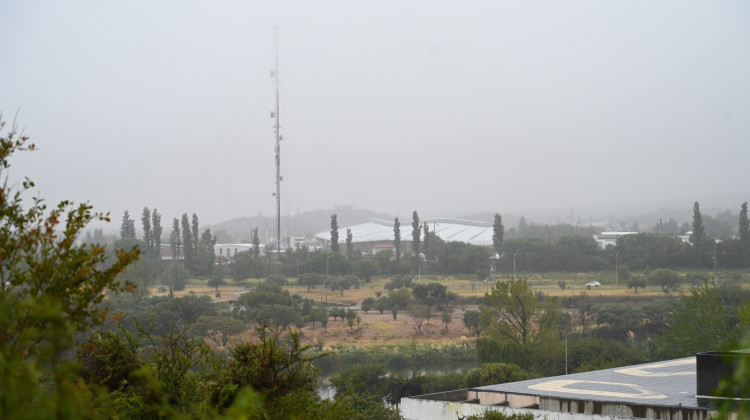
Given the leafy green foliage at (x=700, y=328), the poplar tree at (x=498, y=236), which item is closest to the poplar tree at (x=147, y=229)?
the poplar tree at (x=498, y=236)

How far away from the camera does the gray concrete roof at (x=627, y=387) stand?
1148 cm

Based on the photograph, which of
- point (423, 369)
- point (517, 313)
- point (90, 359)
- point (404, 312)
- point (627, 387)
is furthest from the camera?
point (404, 312)

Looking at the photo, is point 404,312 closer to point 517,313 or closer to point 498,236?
point 517,313

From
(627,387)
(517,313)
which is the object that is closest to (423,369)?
(517,313)

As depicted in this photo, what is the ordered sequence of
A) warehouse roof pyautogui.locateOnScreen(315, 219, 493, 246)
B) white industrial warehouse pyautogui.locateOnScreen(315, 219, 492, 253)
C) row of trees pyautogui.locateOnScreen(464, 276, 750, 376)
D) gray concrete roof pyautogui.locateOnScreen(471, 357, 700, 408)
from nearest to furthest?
gray concrete roof pyautogui.locateOnScreen(471, 357, 700, 408) < row of trees pyautogui.locateOnScreen(464, 276, 750, 376) < white industrial warehouse pyautogui.locateOnScreen(315, 219, 492, 253) < warehouse roof pyautogui.locateOnScreen(315, 219, 493, 246)

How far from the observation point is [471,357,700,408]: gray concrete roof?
11477mm

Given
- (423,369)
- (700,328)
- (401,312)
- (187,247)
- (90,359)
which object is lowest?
(423,369)

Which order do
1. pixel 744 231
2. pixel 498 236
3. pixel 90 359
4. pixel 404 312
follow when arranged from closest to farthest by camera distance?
1. pixel 90 359
2. pixel 404 312
3. pixel 744 231
4. pixel 498 236

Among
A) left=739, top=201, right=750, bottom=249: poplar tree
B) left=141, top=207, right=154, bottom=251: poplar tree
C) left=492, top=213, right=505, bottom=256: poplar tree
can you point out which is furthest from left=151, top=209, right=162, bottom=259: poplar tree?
left=739, top=201, right=750, bottom=249: poplar tree

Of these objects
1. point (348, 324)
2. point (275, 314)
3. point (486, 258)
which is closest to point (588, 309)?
point (348, 324)

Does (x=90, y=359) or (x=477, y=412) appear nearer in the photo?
(x=90, y=359)

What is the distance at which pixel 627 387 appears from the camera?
1289 cm

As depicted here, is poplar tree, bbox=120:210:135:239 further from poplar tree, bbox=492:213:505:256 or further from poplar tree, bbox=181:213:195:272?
poplar tree, bbox=492:213:505:256

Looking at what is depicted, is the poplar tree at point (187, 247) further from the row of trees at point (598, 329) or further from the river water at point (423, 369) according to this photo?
the river water at point (423, 369)
